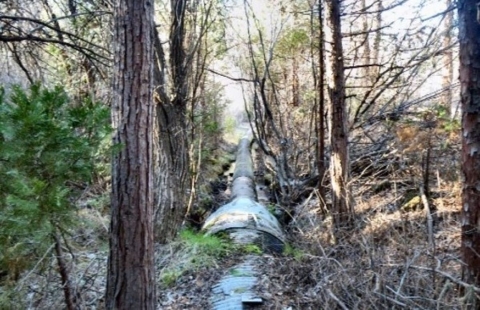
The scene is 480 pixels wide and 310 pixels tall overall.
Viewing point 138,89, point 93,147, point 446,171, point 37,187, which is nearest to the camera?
point 37,187

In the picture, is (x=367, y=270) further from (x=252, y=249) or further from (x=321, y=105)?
(x=321, y=105)

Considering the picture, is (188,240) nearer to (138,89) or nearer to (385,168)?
(138,89)

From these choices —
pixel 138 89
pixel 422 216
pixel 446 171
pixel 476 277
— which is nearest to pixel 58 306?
pixel 138 89

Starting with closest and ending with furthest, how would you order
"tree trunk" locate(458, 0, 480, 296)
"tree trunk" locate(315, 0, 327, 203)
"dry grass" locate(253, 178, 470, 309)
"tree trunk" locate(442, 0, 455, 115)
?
"tree trunk" locate(458, 0, 480, 296), "dry grass" locate(253, 178, 470, 309), "tree trunk" locate(442, 0, 455, 115), "tree trunk" locate(315, 0, 327, 203)

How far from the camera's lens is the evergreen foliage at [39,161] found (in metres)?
2.30

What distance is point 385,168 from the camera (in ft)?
22.2

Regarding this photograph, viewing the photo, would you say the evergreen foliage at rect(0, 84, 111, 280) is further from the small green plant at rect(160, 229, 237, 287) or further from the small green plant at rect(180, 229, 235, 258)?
the small green plant at rect(180, 229, 235, 258)

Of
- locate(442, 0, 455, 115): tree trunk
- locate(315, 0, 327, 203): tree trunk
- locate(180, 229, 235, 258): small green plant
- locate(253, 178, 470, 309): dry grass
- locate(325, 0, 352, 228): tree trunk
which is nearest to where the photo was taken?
locate(253, 178, 470, 309): dry grass

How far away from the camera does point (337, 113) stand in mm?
5465

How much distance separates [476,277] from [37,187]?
294 centimetres

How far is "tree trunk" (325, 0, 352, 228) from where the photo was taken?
17.7ft

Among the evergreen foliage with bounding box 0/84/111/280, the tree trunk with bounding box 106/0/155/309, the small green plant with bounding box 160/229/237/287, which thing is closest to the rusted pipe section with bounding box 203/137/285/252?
the small green plant with bounding box 160/229/237/287

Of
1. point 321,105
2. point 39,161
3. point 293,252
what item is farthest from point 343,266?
point 321,105

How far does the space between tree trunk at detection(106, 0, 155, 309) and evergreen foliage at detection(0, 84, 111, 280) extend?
55cm
